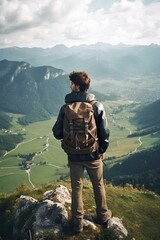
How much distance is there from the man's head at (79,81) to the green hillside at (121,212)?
18.4 feet

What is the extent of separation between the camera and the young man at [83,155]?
1163 cm

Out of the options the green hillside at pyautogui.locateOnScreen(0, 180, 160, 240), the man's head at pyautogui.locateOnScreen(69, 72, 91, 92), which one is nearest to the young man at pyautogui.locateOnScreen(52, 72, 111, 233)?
the man's head at pyautogui.locateOnScreen(69, 72, 91, 92)

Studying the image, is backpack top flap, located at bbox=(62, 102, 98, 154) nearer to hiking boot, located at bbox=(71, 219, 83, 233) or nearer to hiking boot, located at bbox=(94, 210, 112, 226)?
hiking boot, located at bbox=(71, 219, 83, 233)

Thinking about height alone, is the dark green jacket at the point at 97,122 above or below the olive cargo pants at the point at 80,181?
above

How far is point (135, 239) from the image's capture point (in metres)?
12.9

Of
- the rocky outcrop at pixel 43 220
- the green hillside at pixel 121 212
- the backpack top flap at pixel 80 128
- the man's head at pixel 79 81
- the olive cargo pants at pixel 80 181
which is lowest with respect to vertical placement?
the green hillside at pixel 121 212

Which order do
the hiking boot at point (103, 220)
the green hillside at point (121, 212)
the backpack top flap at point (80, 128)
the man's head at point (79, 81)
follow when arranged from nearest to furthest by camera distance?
the backpack top flap at point (80, 128) → the man's head at point (79, 81) → the green hillside at point (121, 212) → the hiking boot at point (103, 220)

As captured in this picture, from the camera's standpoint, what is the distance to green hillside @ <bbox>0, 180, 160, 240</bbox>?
1241cm

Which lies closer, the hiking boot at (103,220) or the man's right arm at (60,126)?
the man's right arm at (60,126)

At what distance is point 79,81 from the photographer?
11609mm

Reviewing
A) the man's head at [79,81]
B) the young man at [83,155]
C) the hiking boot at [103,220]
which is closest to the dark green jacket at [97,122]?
the young man at [83,155]

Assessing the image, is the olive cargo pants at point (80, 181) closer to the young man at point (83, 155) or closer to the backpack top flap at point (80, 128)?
the young man at point (83, 155)

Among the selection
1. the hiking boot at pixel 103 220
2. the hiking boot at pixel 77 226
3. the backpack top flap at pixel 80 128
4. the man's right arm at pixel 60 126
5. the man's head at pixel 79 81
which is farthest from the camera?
the hiking boot at pixel 103 220

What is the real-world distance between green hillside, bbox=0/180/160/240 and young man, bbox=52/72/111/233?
1112mm
